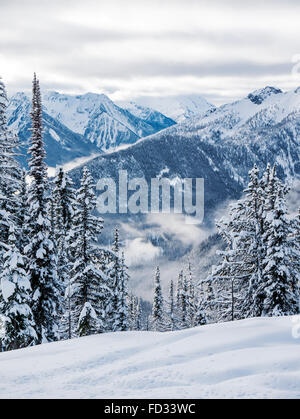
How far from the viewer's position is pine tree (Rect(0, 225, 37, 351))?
57.7 feet

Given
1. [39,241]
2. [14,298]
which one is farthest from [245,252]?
[14,298]

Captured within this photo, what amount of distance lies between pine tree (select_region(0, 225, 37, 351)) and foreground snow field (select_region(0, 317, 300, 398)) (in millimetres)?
3978

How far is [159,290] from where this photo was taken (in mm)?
52344

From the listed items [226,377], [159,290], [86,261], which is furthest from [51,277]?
[159,290]

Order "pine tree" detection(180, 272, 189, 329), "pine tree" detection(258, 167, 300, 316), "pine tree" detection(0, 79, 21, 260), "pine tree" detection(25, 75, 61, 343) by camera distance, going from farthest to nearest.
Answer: "pine tree" detection(180, 272, 189, 329) < "pine tree" detection(25, 75, 61, 343) < "pine tree" detection(258, 167, 300, 316) < "pine tree" detection(0, 79, 21, 260)

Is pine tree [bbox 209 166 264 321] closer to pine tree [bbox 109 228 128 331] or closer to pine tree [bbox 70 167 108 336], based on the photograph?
pine tree [bbox 70 167 108 336]

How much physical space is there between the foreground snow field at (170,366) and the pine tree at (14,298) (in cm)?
398

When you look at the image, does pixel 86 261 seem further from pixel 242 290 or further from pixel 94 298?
pixel 242 290

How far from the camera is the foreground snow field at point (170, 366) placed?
9586mm
